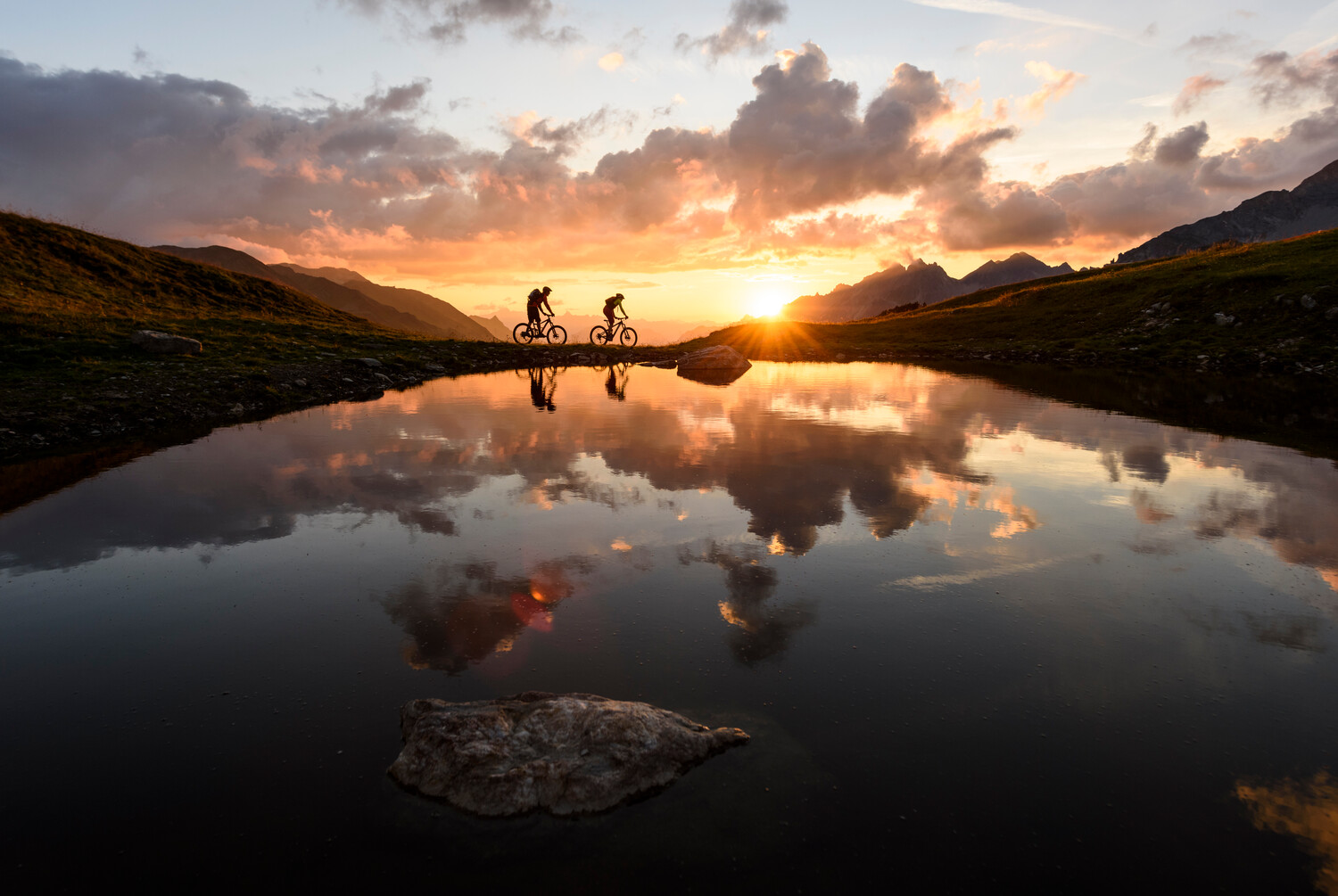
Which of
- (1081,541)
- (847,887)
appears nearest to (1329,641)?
(1081,541)

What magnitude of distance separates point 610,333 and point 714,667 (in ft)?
165

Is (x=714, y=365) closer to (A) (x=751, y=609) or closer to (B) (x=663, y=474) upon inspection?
(B) (x=663, y=474)

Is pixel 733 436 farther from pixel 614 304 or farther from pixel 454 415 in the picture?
pixel 614 304

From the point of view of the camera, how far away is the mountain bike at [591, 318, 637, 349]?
5478cm

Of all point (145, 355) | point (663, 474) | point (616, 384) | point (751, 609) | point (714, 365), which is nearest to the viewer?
point (751, 609)

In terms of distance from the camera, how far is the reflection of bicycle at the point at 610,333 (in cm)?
5481

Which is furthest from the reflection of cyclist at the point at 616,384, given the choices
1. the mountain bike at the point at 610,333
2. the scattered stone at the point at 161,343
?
the scattered stone at the point at 161,343

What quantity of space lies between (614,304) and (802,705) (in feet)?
154

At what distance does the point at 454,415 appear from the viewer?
2278 centimetres

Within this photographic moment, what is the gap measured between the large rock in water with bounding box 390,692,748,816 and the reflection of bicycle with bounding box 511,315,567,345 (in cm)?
4774

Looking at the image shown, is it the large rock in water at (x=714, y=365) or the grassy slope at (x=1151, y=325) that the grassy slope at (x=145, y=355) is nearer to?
the large rock in water at (x=714, y=365)

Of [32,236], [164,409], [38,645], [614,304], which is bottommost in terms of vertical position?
[38,645]

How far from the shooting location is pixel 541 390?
102 ft

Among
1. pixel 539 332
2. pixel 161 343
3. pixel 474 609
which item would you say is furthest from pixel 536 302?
pixel 474 609
